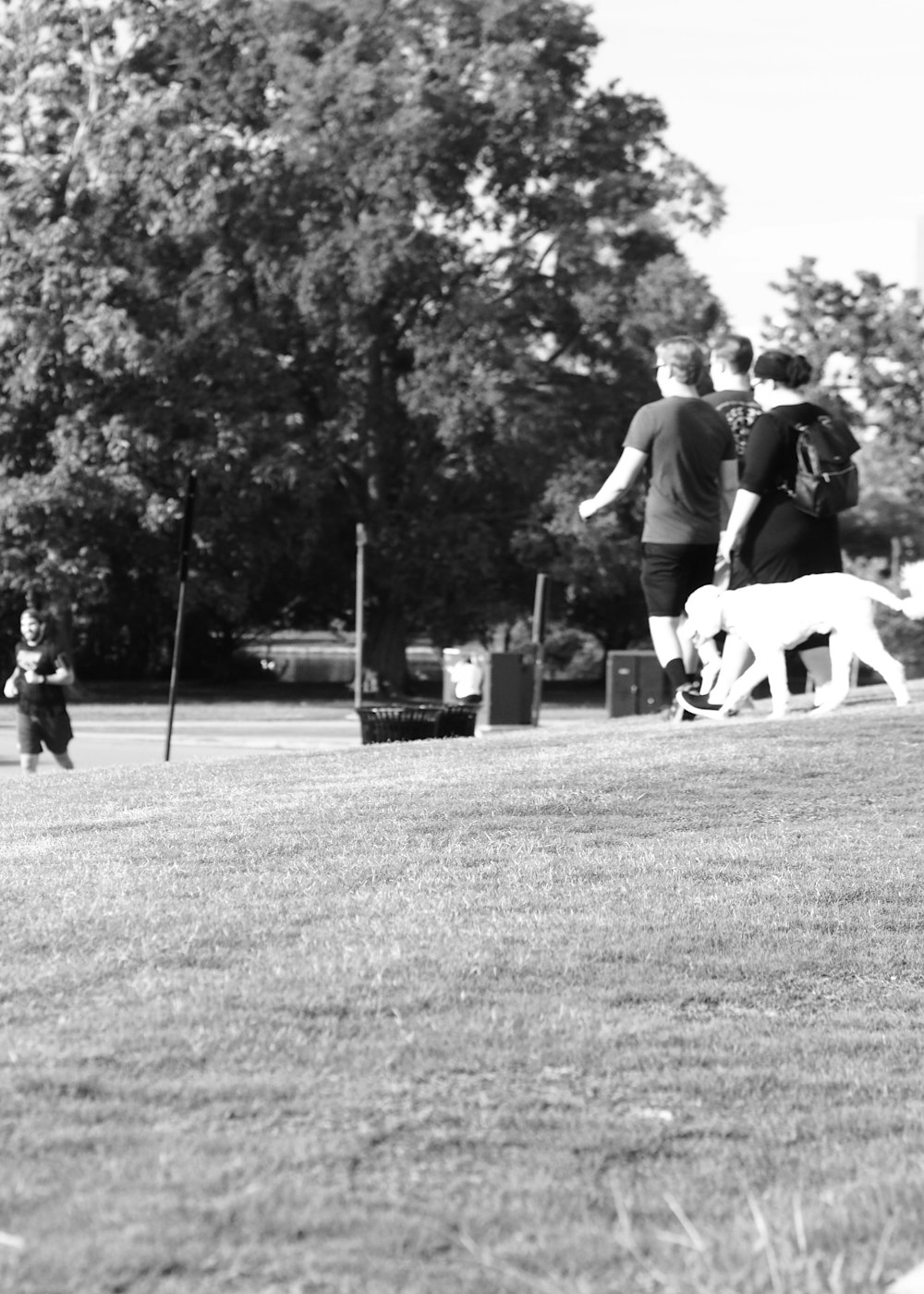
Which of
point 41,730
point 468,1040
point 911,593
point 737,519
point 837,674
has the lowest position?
point 468,1040

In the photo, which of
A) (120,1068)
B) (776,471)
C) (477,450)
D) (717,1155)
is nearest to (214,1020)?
(120,1068)

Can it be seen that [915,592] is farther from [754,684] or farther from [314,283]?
[314,283]

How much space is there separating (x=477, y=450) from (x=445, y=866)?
1371 inches

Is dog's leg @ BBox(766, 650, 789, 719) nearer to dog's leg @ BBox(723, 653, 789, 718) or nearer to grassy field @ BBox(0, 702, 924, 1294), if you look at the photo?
dog's leg @ BBox(723, 653, 789, 718)

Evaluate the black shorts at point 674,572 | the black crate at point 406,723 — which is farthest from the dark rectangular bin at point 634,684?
the black shorts at point 674,572

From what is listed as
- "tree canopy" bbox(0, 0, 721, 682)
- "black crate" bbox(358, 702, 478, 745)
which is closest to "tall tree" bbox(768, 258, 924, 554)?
"tree canopy" bbox(0, 0, 721, 682)

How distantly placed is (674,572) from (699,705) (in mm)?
1064

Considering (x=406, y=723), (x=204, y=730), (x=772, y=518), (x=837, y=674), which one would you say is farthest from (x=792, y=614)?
(x=204, y=730)

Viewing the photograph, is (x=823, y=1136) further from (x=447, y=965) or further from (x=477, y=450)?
(x=477, y=450)

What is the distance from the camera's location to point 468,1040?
519 cm

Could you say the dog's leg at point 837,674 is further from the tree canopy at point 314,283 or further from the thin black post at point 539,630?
the tree canopy at point 314,283

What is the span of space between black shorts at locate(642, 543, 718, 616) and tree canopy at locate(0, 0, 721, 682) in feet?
85.2

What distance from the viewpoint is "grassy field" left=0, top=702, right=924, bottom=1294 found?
3.67 meters

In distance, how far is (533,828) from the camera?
8.62m
